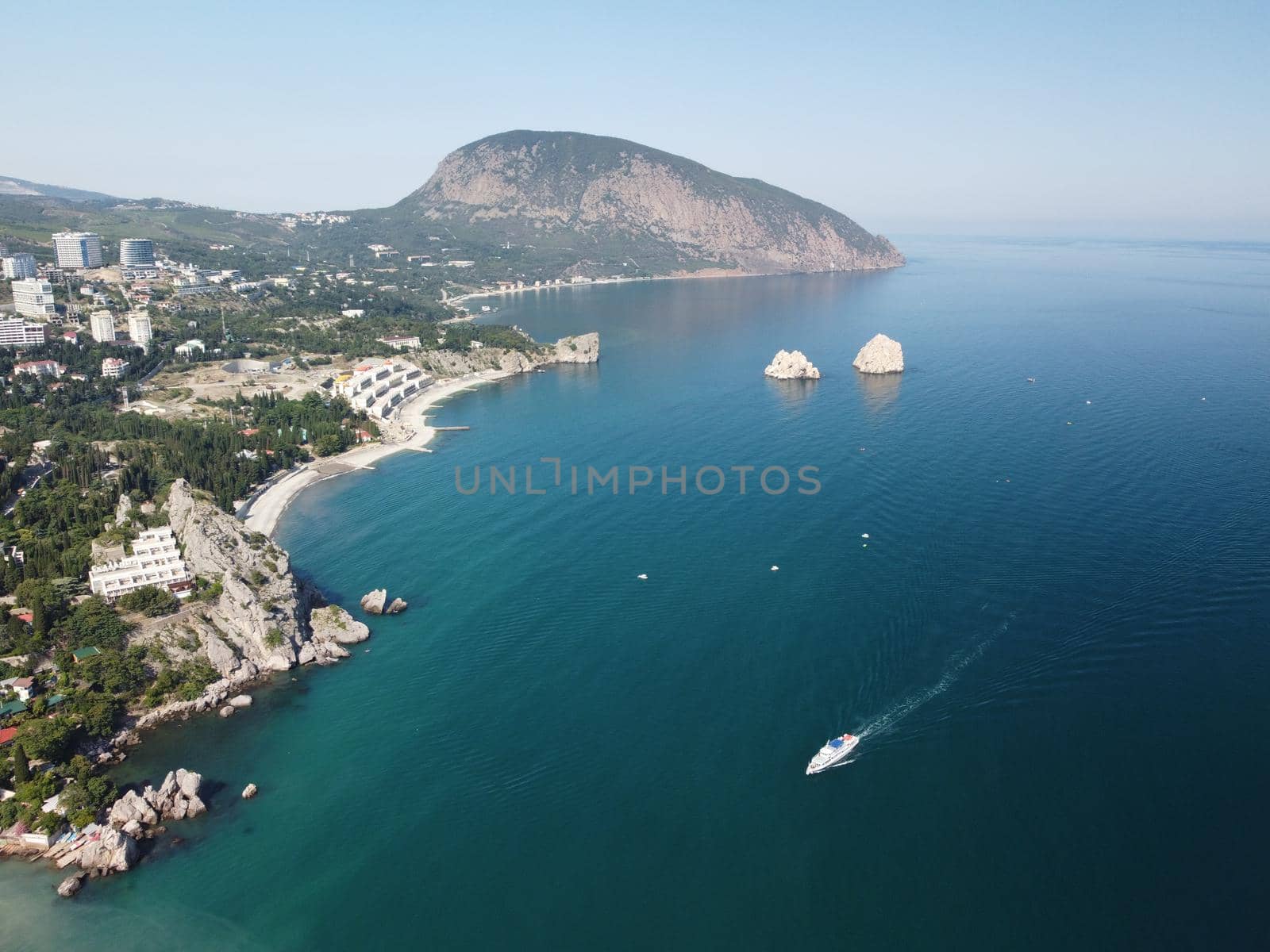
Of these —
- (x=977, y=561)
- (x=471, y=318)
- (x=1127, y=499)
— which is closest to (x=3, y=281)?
(x=471, y=318)

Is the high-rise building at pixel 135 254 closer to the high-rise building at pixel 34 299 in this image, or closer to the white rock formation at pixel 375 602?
the high-rise building at pixel 34 299

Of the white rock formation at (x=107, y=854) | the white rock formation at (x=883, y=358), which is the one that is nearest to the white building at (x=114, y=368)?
the white rock formation at (x=107, y=854)

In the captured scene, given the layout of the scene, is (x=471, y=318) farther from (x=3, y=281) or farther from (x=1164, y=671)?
(x=1164, y=671)

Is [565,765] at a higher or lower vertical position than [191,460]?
lower

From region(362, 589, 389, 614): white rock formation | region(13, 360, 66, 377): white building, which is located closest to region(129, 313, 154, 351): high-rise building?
region(13, 360, 66, 377): white building

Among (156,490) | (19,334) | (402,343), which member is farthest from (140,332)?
(156,490)
